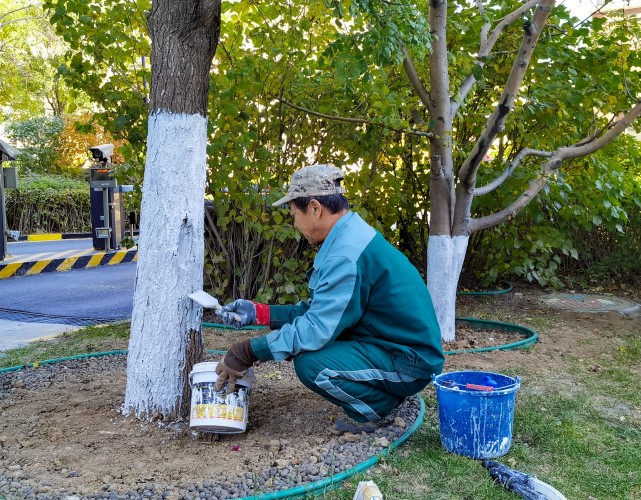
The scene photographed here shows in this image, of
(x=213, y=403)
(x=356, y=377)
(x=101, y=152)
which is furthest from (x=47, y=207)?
(x=356, y=377)

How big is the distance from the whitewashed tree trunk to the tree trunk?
2420 mm

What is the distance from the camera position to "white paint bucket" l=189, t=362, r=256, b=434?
3150mm

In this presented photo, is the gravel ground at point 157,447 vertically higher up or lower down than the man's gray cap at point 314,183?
lower down

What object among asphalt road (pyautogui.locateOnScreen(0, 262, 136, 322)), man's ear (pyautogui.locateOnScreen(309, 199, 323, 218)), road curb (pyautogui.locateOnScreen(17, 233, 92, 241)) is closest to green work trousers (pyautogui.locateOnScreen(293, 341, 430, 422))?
man's ear (pyautogui.locateOnScreen(309, 199, 323, 218))

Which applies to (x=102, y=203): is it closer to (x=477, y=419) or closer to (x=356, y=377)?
(x=356, y=377)

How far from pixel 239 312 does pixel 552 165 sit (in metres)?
3.46

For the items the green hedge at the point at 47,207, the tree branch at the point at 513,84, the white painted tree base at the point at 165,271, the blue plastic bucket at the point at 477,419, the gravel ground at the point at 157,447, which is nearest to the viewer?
the gravel ground at the point at 157,447

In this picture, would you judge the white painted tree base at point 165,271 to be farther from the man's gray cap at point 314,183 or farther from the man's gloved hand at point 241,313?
the man's gray cap at point 314,183

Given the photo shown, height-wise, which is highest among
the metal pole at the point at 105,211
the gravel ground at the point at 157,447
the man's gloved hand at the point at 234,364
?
the metal pole at the point at 105,211

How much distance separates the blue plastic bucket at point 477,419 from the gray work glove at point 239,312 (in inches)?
37.4

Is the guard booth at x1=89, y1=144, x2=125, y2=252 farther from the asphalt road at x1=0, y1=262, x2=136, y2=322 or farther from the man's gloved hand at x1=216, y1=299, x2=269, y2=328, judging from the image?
the man's gloved hand at x1=216, y1=299, x2=269, y2=328

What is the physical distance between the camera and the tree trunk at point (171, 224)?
3.42 m

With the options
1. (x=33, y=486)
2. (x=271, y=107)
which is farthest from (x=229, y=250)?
(x=33, y=486)

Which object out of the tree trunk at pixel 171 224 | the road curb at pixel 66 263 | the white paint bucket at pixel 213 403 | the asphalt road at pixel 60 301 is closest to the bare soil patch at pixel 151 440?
the white paint bucket at pixel 213 403
